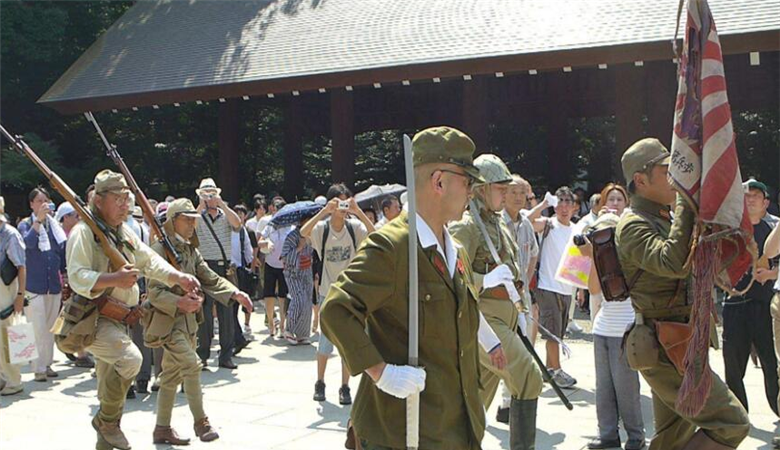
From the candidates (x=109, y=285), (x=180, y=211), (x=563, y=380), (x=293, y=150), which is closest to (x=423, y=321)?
(x=109, y=285)

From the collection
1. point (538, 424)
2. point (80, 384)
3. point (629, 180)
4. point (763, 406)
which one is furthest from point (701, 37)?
point (80, 384)

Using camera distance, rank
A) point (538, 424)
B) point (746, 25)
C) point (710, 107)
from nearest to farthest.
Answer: point (710, 107) < point (538, 424) < point (746, 25)

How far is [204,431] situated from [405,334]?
393 centimetres

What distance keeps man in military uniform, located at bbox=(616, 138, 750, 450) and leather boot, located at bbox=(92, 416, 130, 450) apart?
374 cm

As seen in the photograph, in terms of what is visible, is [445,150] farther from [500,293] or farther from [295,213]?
[295,213]

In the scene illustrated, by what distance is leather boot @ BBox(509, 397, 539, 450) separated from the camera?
568cm

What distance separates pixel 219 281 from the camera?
24.2 feet

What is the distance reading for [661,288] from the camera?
14.4 ft

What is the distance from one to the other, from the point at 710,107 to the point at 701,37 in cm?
36

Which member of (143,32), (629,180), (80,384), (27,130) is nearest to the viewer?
(629,180)

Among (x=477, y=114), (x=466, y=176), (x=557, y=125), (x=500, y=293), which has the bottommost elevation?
(x=557, y=125)

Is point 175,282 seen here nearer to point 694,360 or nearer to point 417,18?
point 694,360

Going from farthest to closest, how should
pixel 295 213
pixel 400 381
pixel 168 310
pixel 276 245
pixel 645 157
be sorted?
pixel 276 245 < pixel 295 213 < pixel 168 310 < pixel 645 157 < pixel 400 381

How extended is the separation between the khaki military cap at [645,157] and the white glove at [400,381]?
198 centimetres
